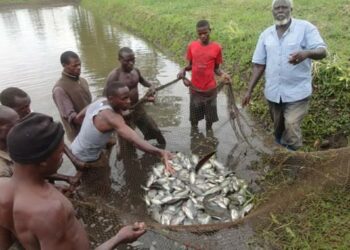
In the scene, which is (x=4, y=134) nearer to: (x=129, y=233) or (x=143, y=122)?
(x=129, y=233)

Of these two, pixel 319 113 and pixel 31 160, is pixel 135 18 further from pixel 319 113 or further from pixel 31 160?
pixel 31 160

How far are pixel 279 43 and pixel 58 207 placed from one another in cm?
405

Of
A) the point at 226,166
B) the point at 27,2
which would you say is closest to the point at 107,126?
the point at 226,166

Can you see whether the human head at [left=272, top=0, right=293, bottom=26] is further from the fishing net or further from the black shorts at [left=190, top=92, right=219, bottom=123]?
the black shorts at [left=190, top=92, right=219, bottom=123]

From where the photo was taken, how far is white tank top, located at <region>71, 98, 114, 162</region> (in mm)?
4579

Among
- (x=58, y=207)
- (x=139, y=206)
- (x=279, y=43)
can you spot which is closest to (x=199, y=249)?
(x=139, y=206)

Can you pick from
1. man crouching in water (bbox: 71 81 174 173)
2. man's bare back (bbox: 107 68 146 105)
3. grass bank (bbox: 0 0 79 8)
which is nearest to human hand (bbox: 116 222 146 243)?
man crouching in water (bbox: 71 81 174 173)

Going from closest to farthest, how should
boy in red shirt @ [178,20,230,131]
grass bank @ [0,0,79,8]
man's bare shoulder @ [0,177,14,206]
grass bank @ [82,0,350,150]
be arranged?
man's bare shoulder @ [0,177,14,206] < boy in red shirt @ [178,20,230,131] < grass bank @ [82,0,350,150] < grass bank @ [0,0,79,8]

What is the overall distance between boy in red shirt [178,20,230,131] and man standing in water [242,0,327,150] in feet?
3.42

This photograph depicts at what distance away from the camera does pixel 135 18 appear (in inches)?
818

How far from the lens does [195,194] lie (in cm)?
502

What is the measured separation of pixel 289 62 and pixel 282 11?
0.73 m

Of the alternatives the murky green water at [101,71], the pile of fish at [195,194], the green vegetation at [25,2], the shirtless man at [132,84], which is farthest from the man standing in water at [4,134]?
the green vegetation at [25,2]

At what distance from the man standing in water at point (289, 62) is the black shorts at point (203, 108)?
1316 mm
